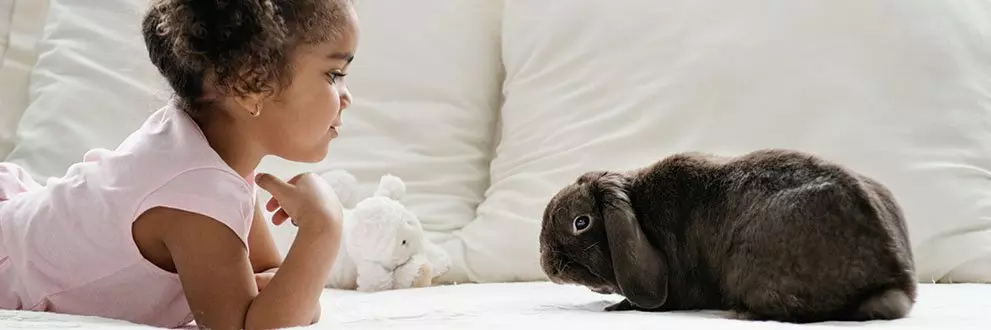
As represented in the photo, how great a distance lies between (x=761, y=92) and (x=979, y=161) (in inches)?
12.9

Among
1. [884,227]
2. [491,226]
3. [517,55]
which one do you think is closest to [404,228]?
[491,226]

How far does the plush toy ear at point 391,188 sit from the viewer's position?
5.66 ft

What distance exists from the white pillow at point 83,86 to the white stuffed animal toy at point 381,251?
0.42 metres

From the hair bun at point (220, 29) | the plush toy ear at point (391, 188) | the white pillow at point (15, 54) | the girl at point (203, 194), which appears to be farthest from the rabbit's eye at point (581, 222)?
the white pillow at point (15, 54)

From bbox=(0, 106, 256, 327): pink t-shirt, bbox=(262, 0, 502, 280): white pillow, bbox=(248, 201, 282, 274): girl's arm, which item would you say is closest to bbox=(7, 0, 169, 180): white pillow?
bbox=(262, 0, 502, 280): white pillow

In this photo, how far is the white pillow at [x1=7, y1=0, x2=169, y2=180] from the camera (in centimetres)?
183

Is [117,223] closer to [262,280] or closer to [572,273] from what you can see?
[262,280]

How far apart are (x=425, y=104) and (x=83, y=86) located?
0.59 metres

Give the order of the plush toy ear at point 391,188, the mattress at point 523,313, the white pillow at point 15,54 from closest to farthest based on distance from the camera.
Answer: the mattress at point 523,313
the plush toy ear at point 391,188
the white pillow at point 15,54

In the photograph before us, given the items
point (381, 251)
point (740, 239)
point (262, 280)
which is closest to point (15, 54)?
point (381, 251)

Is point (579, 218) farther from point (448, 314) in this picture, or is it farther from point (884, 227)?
point (884, 227)

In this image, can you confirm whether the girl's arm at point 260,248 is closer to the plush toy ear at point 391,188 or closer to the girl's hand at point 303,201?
the girl's hand at point 303,201

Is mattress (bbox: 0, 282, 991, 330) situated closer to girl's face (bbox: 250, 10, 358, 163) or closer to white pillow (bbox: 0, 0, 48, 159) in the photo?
girl's face (bbox: 250, 10, 358, 163)

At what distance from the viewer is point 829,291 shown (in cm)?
103
